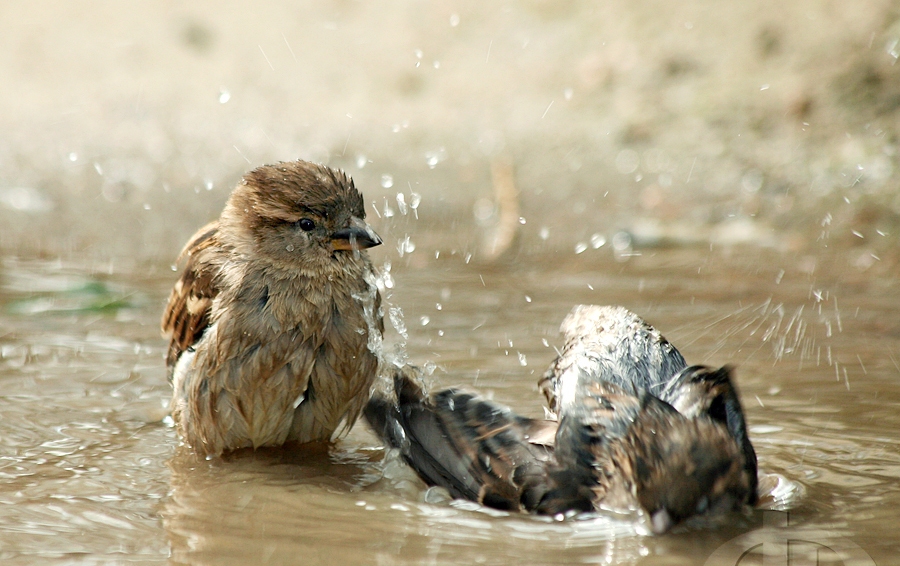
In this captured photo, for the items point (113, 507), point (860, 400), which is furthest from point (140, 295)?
point (860, 400)

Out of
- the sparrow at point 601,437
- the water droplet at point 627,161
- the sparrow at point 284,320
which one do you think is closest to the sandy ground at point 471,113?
the water droplet at point 627,161

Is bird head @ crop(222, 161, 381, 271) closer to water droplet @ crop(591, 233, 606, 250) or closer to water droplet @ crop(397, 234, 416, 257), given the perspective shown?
water droplet @ crop(397, 234, 416, 257)

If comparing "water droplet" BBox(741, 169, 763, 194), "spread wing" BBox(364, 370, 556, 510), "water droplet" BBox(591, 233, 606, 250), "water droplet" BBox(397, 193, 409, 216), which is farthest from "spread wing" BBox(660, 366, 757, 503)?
"water droplet" BBox(397, 193, 409, 216)

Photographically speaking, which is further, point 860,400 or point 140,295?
point 140,295

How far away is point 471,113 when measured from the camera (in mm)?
8875

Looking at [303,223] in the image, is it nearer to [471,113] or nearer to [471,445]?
[471,445]

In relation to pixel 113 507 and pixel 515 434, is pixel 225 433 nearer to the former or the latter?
pixel 113 507

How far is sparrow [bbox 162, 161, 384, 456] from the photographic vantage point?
3.95m

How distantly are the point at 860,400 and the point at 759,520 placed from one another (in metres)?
1.38

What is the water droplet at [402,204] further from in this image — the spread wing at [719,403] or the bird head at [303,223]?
the spread wing at [719,403]

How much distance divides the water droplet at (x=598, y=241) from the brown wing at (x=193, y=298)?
333 centimetres

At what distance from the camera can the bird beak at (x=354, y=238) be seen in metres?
4.03

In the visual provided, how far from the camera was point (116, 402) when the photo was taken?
4590mm

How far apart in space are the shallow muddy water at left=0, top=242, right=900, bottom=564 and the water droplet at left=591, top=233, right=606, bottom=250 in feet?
1.02
